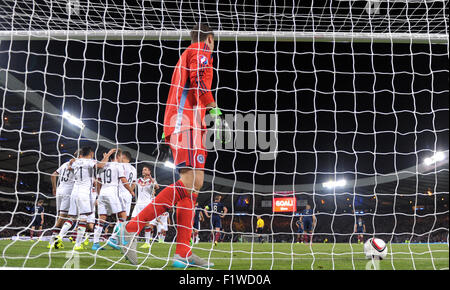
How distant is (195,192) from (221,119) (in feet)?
2.31

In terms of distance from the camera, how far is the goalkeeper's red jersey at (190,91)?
3104 mm

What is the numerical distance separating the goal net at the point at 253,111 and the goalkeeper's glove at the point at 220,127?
254mm

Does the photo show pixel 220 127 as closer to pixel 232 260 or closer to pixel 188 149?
pixel 188 149

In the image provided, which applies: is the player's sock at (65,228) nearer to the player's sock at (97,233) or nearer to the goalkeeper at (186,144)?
the player's sock at (97,233)

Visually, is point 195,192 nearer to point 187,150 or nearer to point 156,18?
point 187,150

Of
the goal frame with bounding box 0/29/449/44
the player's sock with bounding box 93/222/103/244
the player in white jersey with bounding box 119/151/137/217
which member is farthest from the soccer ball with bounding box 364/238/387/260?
the player's sock with bounding box 93/222/103/244

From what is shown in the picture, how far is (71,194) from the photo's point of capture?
5.90 meters

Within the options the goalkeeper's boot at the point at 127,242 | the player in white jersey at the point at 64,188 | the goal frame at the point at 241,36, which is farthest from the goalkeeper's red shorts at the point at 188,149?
the player in white jersey at the point at 64,188

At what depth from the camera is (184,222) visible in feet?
9.92

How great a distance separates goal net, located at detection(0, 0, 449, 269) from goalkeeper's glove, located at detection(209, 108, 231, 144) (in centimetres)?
25

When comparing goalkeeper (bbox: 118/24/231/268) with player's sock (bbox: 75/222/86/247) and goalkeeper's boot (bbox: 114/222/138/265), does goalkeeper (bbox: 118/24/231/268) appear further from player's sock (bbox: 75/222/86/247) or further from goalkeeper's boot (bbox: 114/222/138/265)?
player's sock (bbox: 75/222/86/247)

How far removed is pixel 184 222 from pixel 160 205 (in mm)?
252
